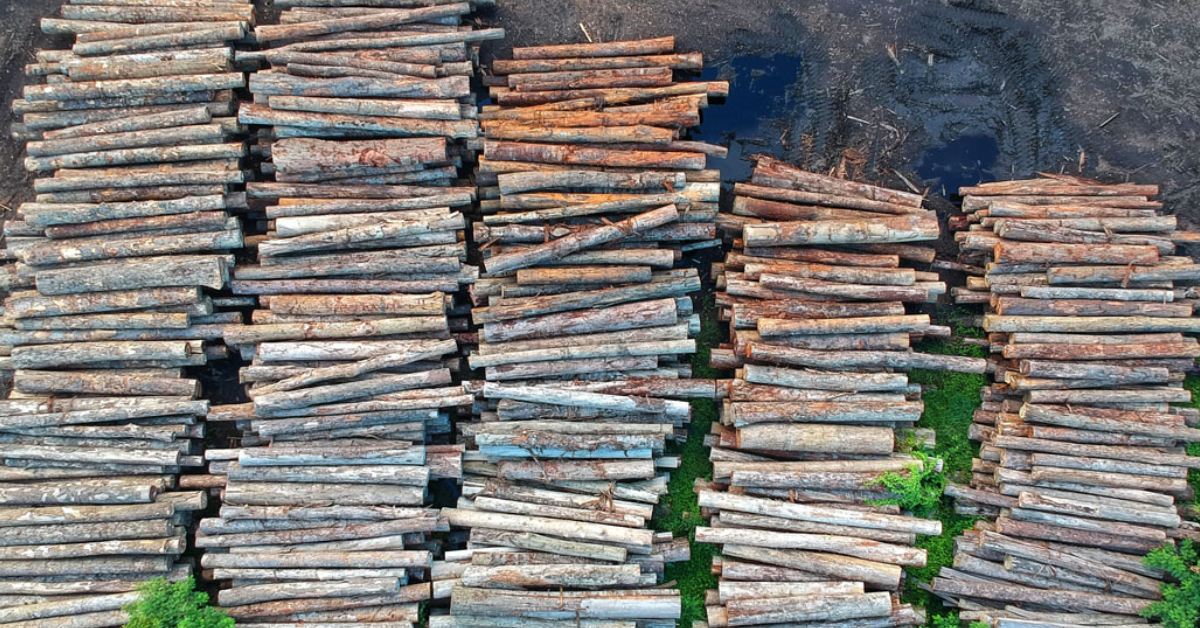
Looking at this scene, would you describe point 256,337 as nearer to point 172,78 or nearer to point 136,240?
point 136,240

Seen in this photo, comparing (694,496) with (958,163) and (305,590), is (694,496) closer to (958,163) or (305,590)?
(305,590)

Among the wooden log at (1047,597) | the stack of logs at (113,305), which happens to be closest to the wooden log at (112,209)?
the stack of logs at (113,305)

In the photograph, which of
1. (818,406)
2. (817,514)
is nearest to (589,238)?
(818,406)

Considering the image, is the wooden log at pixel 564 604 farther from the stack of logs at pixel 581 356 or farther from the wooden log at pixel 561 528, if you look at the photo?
the wooden log at pixel 561 528

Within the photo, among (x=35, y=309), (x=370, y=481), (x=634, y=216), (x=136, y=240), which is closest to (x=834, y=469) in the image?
(x=634, y=216)

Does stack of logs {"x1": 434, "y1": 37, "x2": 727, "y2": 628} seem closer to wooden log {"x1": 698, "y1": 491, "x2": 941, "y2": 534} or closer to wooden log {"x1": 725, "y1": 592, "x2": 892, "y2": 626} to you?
wooden log {"x1": 698, "y1": 491, "x2": 941, "y2": 534}

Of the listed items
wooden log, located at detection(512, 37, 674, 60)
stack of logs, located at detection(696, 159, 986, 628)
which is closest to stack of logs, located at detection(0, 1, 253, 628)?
wooden log, located at detection(512, 37, 674, 60)
